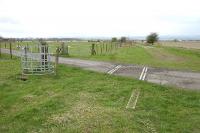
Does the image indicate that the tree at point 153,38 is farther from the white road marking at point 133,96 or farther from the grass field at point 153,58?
the white road marking at point 133,96

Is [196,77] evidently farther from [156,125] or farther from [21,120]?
[21,120]

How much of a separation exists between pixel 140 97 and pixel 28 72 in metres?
8.17

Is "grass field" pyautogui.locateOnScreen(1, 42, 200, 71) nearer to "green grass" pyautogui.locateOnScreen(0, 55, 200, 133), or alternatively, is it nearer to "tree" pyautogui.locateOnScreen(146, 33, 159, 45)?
"green grass" pyautogui.locateOnScreen(0, 55, 200, 133)

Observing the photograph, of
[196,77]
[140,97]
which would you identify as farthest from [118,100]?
[196,77]

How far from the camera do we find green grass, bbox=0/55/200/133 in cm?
919

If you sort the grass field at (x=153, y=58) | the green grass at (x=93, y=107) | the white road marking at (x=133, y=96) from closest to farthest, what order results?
the green grass at (x=93, y=107), the white road marking at (x=133, y=96), the grass field at (x=153, y=58)

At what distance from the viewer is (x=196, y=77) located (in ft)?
60.1

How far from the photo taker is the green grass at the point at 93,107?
9.19m

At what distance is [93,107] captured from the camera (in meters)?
10.9

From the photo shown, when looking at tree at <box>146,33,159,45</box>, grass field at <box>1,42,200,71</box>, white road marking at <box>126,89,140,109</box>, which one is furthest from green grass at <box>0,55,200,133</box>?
tree at <box>146,33,159,45</box>

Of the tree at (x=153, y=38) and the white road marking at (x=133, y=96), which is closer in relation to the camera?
the white road marking at (x=133, y=96)

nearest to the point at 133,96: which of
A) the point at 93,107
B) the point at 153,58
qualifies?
the point at 93,107

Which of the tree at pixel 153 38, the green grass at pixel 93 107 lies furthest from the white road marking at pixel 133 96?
the tree at pixel 153 38

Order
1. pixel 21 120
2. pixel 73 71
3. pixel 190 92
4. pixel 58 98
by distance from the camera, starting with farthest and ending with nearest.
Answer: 1. pixel 73 71
2. pixel 190 92
3. pixel 58 98
4. pixel 21 120
